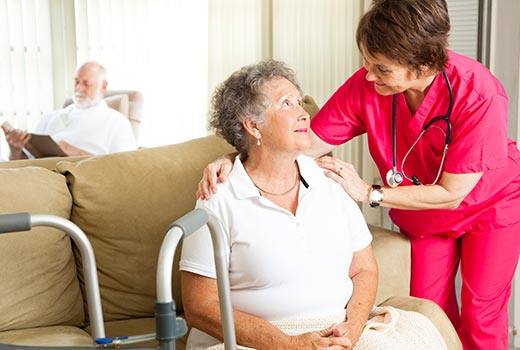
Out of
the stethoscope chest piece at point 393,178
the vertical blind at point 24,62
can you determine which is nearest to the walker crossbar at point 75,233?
the stethoscope chest piece at point 393,178

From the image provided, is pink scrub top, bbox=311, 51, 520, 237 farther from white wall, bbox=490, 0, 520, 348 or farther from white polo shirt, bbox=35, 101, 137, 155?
white polo shirt, bbox=35, 101, 137, 155

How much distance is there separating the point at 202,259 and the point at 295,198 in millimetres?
305

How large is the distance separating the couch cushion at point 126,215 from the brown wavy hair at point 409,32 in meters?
0.72

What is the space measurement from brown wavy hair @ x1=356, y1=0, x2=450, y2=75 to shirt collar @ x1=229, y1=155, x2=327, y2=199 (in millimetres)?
321

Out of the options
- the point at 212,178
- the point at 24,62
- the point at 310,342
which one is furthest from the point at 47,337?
the point at 24,62

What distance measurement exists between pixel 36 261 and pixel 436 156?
109cm

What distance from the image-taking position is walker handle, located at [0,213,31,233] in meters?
1.41

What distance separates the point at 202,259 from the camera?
1984 millimetres

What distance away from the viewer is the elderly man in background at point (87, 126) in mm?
4516

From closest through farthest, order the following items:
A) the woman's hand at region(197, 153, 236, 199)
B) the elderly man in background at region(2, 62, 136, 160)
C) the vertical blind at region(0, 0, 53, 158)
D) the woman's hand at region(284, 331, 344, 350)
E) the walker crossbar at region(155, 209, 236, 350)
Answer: the walker crossbar at region(155, 209, 236, 350) → the woman's hand at region(284, 331, 344, 350) → the woman's hand at region(197, 153, 236, 199) → the elderly man in background at region(2, 62, 136, 160) → the vertical blind at region(0, 0, 53, 158)

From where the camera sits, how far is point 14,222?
4.66 ft

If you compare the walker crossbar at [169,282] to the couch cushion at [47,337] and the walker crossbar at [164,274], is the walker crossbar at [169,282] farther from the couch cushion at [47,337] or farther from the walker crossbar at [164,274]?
the couch cushion at [47,337]

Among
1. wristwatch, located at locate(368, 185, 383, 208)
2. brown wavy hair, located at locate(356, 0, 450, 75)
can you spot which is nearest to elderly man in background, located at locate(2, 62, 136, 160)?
wristwatch, located at locate(368, 185, 383, 208)

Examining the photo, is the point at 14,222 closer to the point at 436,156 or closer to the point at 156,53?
the point at 436,156
